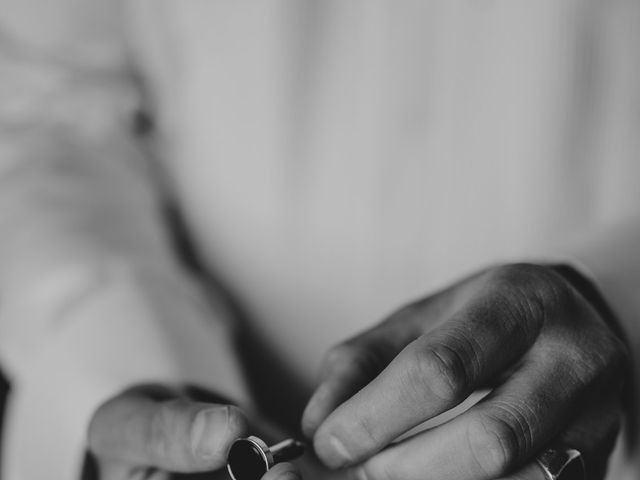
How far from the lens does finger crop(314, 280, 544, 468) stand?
0.79ft

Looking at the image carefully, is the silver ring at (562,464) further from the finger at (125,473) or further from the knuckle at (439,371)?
the finger at (125,473)

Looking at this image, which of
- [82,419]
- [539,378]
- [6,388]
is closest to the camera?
[539,378]

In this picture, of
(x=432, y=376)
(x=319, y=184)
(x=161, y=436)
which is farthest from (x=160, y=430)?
(x=319, y=184)

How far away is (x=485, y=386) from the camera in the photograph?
0.28 metres

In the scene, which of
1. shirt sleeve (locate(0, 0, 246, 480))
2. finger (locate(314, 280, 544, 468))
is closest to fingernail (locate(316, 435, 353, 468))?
finger (locate(314, 280, 544, 468))

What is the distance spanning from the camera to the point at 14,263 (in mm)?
454

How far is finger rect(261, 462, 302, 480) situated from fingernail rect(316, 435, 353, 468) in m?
0.03

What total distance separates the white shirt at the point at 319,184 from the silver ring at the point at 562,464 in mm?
132

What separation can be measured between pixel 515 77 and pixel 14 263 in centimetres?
34

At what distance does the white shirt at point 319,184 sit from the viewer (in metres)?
0.42

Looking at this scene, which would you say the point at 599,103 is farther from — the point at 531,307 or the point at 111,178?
the point at 111,178

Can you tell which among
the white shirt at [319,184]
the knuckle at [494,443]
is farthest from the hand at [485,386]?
the white shirt at [319,184]

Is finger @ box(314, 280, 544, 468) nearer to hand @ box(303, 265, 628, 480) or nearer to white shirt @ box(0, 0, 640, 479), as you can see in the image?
hand @ box(303, 265, 628, 480)

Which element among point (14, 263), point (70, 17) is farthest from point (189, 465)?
point (70, 17)
